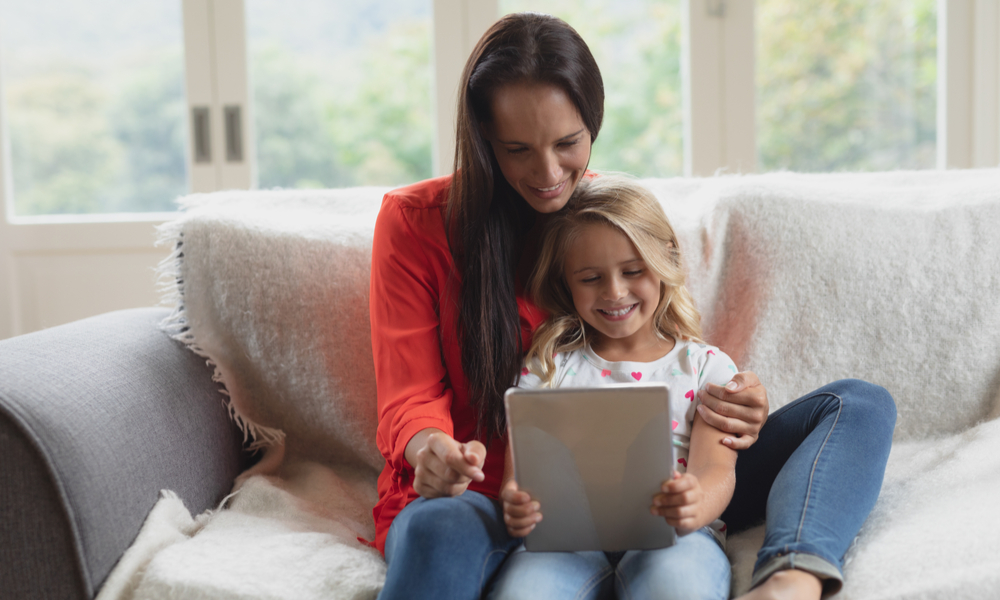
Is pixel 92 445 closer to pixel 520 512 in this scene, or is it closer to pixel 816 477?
pixel 520 512

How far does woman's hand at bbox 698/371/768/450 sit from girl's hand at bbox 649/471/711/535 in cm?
16

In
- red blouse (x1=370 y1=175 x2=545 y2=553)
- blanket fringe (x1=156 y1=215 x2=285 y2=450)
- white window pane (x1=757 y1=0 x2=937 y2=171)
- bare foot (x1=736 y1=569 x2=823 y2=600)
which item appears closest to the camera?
bare foot (x1=736 y1=569 x2=823 y2=600)

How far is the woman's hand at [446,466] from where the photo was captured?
803mm

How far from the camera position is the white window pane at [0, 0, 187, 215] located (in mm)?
2354

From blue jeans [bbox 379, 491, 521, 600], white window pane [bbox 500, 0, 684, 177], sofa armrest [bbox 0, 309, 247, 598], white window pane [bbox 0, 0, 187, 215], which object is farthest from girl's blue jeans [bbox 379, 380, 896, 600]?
white window pane [bbox 0, 0, 187, 215]

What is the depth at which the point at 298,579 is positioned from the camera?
33.4 inches

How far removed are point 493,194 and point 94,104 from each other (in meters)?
1.98

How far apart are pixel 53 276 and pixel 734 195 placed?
214cm

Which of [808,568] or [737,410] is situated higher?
[737,410]

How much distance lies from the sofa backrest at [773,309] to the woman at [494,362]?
0.61ft

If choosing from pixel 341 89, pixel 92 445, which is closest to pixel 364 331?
pixel 92 445

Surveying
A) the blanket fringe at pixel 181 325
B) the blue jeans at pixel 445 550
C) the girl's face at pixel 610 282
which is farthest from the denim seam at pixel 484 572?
the blanket fringe at pixel 181 325

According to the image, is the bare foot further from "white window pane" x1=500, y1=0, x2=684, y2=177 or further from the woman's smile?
"white window pane" x1=500, y1=0, x2=684, y2=177

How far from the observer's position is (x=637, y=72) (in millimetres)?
2363
